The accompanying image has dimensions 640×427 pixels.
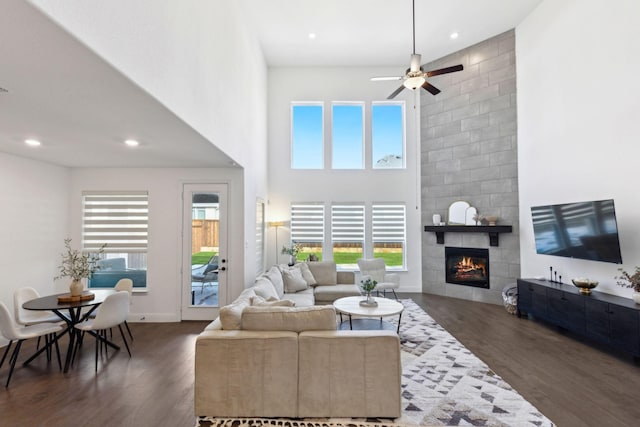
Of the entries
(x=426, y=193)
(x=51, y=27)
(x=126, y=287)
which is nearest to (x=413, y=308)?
(x=426, y=193)

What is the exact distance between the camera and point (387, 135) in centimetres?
769

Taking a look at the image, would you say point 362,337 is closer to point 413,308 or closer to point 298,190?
point 413,308

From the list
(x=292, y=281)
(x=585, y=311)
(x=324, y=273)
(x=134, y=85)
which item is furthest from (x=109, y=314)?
(x=585, y=311)

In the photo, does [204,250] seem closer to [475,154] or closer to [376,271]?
[376,271]

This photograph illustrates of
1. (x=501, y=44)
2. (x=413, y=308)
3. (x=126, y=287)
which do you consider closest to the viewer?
(x=126, y=287)

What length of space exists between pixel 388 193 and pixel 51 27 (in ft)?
22.2

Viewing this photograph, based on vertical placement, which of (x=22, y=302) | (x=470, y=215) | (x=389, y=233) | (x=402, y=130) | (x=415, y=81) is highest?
(x=402, y=130)

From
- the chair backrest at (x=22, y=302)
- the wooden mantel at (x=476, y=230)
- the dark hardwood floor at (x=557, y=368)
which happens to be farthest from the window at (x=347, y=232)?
the chair backrest at (x=22, y=302)

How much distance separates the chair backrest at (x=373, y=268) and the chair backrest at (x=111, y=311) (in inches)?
168

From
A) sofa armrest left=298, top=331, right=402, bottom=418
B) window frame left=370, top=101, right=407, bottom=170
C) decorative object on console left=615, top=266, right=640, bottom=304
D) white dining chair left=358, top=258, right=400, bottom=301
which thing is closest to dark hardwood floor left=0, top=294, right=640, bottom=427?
decorative object on console left=615, top=266, right=640, bottom=304

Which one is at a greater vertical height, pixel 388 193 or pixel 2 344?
pixel 388 193

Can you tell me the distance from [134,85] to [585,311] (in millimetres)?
5636

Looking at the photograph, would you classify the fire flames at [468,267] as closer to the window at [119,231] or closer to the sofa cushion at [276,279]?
the sofa cushion at [276,279]

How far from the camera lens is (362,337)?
2543mm
